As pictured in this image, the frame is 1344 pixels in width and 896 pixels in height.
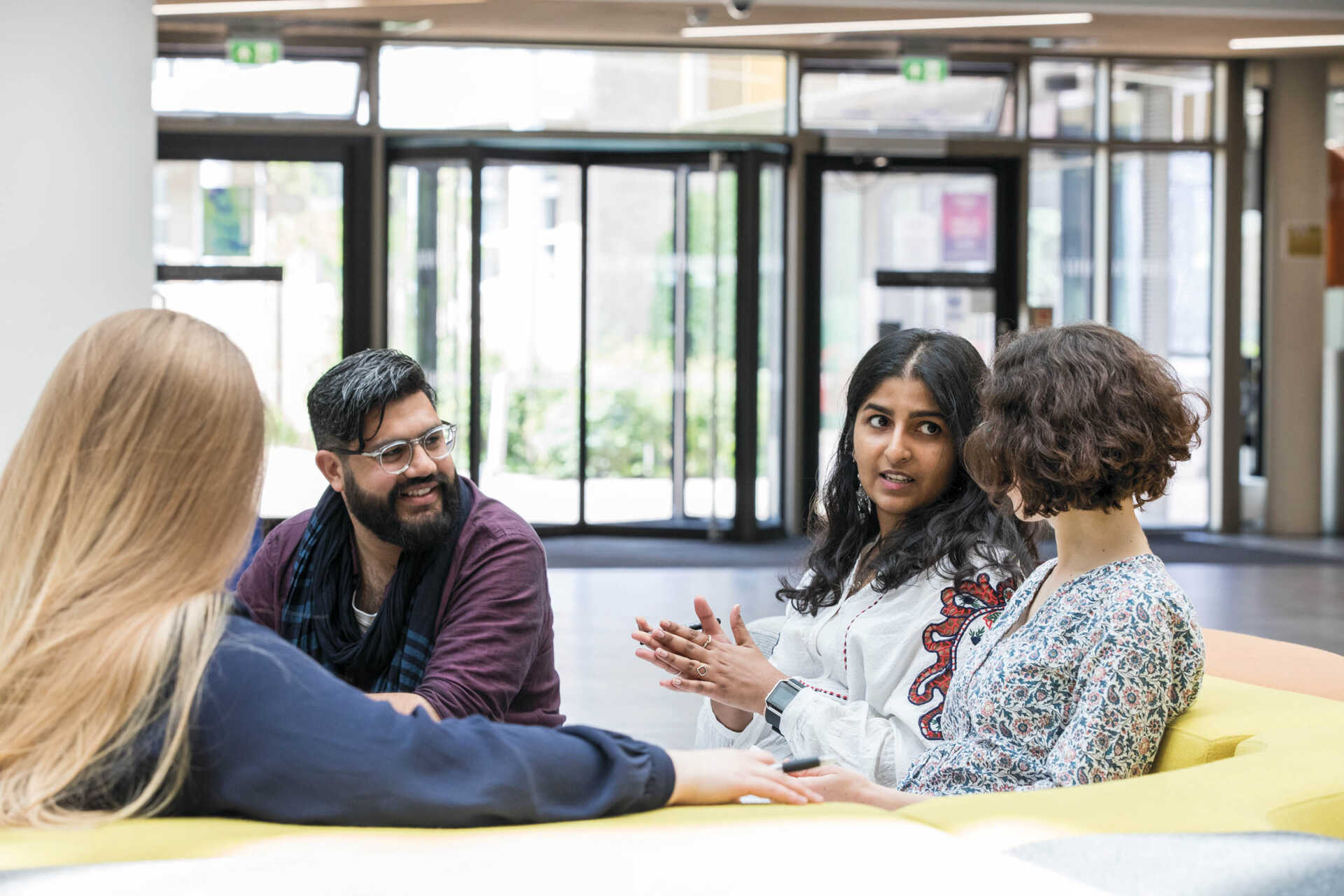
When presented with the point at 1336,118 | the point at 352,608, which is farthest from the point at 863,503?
the point at 1336,118

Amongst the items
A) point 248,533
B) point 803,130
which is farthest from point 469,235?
point 248,533

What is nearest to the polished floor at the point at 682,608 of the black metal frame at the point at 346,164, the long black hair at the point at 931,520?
the long black hair at the point at 931,520

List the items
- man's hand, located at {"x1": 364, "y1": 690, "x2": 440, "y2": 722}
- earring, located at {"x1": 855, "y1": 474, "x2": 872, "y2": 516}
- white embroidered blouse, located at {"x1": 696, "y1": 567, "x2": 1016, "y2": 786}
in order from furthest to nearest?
earring, located at {"x1": 855, "y1": 474, "x2": 872, "y2": 516} → white embroidered blouse, located at {"x1": 696, "y1": 567, "x2": 1016, "y2": 786} → man's hand, located at {"x1": 364, "y1": 690, "x2": 440, "y2": 722}

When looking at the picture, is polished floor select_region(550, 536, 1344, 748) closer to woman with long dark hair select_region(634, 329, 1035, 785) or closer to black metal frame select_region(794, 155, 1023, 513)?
woman with long dark hair select_region(634, 329, 1035, 785)

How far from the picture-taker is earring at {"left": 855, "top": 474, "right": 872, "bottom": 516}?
2.88 metres

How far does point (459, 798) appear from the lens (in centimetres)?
137

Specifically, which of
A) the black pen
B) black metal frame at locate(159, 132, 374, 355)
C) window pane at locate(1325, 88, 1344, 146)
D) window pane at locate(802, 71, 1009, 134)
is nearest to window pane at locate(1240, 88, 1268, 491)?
window pane at locate(1325, 88, 1344, 146)

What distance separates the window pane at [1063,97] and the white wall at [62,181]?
28.0 ft

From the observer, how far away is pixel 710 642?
2.48 metres

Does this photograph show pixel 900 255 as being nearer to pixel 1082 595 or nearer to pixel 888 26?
pixel 888 26

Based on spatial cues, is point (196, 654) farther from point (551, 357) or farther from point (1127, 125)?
point (1127, 125)

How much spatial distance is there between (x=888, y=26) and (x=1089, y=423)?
879 centimetres

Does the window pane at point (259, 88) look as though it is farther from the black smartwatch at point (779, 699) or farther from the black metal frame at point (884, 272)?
the black smartwatch at point (779, 699)

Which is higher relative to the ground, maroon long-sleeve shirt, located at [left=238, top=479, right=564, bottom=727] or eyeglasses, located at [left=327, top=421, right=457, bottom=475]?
eyeglasses, located at [left=327, top=421, right=457, bottom=475]
